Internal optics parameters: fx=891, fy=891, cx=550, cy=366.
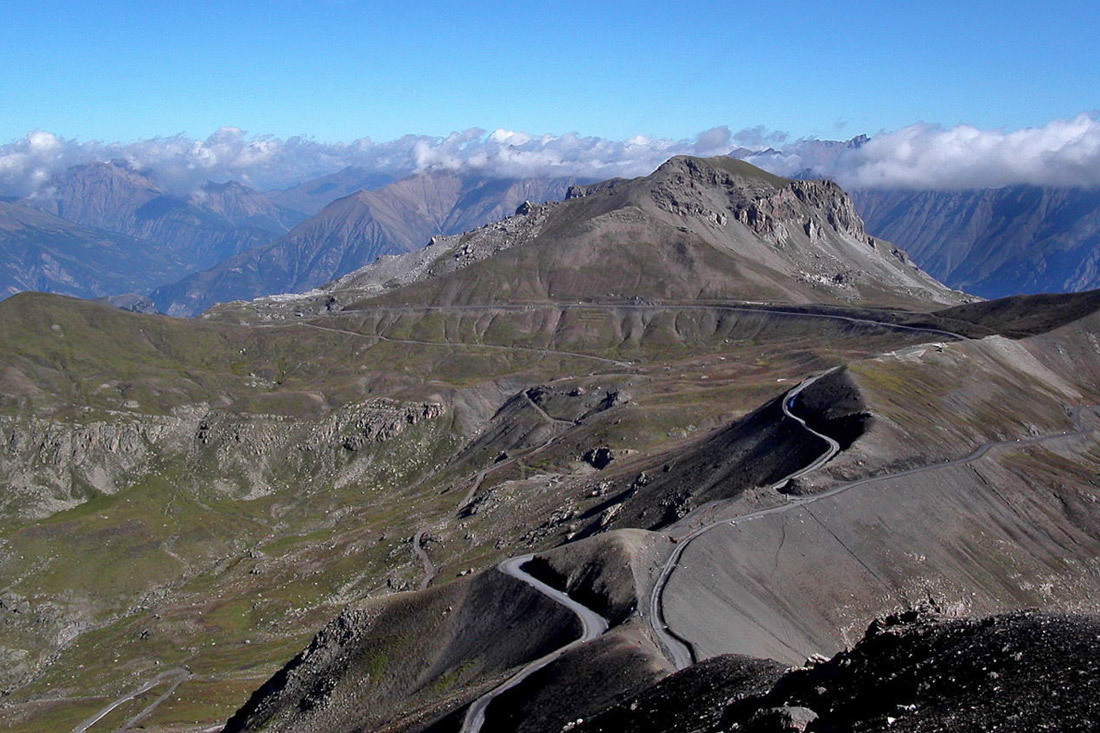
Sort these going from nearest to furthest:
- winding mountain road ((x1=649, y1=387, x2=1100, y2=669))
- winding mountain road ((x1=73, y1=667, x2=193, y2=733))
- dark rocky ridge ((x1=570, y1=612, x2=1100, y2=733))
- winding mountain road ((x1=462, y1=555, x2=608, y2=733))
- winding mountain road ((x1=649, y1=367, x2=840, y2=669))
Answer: dark rocky ridge ((x1=570, y1=612, x2=1100, y2=733)), winding mountain road ((x1=462, y1=555, x2=608, y2=733)), winding mountain road ((x1=649, y1=367, x2=840, y2=669)), winding mountain road ((x1=649, y1=387, x2=1100, y2=669)), winding mountain road ((x1=73, y1=667, x2=193, y2=733))

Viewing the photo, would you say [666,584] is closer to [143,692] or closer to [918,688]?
[918,688]

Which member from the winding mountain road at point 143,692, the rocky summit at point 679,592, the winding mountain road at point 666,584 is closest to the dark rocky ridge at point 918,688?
the rocky summit at point 679,592

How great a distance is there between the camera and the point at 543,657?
72812 mm

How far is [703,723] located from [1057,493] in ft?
297

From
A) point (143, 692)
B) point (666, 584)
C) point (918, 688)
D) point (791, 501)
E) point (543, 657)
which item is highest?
point (918, 688)

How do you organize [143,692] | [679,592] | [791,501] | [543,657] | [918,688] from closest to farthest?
[918,688] → [543,657] → [679,592] → [791,501] → [143,692]

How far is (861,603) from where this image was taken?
87188 mm

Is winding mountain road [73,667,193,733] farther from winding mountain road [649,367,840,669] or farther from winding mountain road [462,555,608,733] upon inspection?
winding mountain road [649,367,840,669]

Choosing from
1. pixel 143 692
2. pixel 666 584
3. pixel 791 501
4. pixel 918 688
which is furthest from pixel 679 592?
pixel 143 692

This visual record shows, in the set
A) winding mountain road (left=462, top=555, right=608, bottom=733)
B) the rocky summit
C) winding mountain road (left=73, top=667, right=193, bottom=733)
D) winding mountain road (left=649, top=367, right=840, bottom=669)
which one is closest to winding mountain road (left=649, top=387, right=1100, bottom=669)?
winding mountain road (left=649, top=367, right=840, bottom=669)

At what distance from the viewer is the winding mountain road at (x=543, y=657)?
6388 cm

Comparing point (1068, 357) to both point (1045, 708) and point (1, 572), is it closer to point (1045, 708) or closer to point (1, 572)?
point (1045, 708)

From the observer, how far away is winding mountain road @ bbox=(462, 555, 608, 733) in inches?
2515

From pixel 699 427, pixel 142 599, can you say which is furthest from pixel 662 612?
pixel 142 599
